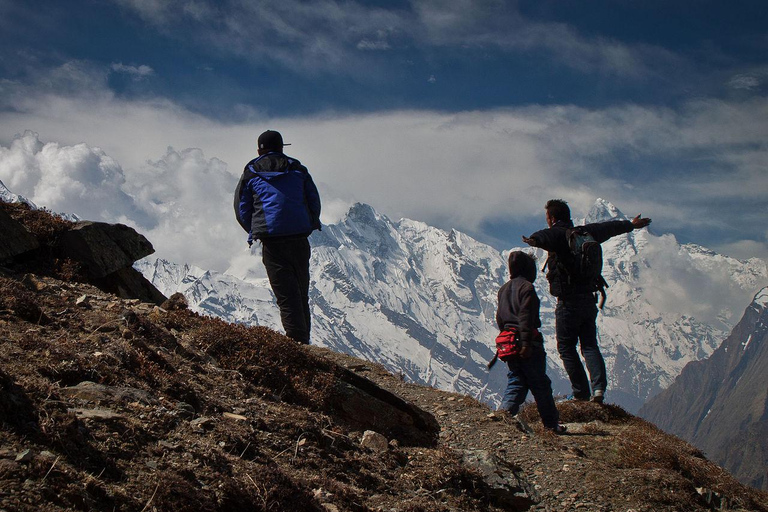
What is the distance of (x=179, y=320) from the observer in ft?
28.2

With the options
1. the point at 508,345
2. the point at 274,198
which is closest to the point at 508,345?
the point at 508,345

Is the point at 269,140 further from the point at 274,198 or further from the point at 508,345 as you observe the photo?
the point at 508,345

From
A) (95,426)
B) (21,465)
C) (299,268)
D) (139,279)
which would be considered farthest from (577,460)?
(139,279)

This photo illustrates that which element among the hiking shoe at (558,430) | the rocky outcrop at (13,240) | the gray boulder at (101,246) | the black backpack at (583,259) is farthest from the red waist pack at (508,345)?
the rocky outcrop at (13,240)

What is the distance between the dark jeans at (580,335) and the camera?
11.2 m

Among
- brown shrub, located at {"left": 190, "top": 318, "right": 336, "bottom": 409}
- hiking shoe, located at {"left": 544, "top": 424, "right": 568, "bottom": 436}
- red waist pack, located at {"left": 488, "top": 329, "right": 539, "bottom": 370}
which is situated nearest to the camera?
brown shrub, located at {"left": 190, "top": 318, "right": 336, "bottom": 409}

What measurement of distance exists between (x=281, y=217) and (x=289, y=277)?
1.09m

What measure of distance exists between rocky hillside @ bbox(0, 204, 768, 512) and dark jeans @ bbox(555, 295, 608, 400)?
48.1 inches

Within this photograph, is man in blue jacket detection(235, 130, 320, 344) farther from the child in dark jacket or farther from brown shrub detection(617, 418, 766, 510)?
brown shrub detection(617, 418, 766, 510)

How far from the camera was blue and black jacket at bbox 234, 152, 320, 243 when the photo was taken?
33.7ft

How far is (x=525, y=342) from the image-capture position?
973cm

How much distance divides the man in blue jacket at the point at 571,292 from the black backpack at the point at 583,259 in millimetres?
27

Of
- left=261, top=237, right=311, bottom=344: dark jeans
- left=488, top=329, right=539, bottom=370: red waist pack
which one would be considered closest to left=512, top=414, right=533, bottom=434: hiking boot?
left=488, top=329, right=539, bottom=370: red waist pack

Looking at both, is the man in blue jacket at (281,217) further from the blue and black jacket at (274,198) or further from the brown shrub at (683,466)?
the brown shrub at (683,466)
